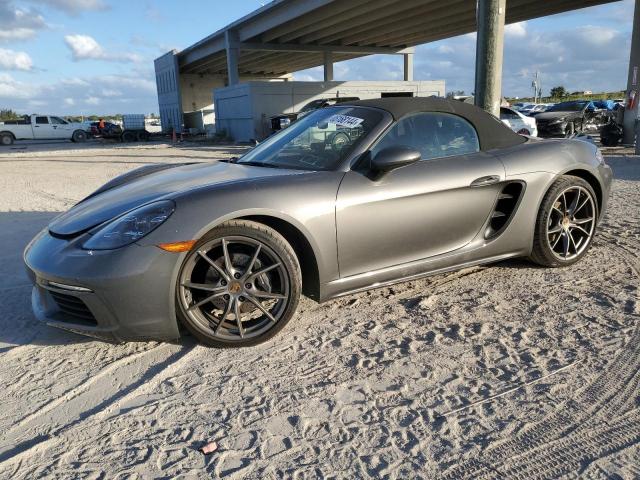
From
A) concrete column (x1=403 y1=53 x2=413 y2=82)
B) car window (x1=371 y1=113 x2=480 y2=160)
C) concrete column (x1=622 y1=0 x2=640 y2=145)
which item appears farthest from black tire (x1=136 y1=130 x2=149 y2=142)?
car window (x1=371 y1=113 x2=480 y2=160)

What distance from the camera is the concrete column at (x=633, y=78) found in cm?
1583

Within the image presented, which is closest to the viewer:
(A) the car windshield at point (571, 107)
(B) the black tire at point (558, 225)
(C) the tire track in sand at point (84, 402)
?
(C) the tire track in sand at point (84, 402)

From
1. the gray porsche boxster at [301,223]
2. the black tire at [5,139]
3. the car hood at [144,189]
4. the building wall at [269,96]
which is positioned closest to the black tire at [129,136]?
the building wall at [269,96]

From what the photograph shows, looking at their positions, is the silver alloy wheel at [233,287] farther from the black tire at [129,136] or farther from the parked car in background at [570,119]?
the black tire at [129,136]

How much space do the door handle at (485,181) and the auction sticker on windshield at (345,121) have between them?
34.3 inches

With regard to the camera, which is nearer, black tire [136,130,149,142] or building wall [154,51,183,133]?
black tire [136,130,149,142]

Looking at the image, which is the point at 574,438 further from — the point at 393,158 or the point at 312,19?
the point at 312,19

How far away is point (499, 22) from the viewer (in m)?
7.62

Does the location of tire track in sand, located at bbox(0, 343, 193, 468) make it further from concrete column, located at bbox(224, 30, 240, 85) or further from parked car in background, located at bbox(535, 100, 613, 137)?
concrete column, located at bbox(224, 30, 240, 85)

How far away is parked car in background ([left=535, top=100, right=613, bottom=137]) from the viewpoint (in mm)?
18562

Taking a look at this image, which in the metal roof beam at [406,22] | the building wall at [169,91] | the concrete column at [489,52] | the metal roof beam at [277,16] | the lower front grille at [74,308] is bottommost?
the lower front grille at [74,308]

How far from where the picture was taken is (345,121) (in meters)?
3.51

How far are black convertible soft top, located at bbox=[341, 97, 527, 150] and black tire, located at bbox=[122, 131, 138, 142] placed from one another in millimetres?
31216

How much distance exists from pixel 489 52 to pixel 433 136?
4.99 meters
